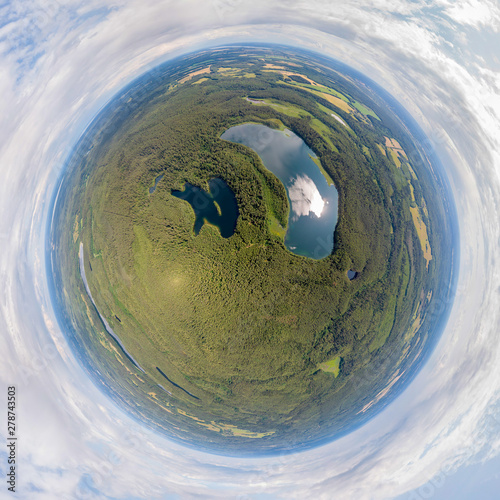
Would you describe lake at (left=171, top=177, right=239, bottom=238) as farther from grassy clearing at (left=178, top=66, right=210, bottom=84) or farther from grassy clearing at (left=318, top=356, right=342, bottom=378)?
grassy clearing at (left=318, top=356, right=342, bottom=378)

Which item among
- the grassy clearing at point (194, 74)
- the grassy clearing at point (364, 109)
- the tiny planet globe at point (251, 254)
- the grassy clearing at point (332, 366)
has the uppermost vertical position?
the grassy clearing at point (194, 74)

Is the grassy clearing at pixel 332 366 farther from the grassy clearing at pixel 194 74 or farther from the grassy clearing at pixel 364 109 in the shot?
the grassy clearing at pixel 194 74

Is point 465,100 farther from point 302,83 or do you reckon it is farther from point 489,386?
point 489,386

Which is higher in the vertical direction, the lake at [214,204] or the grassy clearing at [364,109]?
the grassy clearing at [364,109]

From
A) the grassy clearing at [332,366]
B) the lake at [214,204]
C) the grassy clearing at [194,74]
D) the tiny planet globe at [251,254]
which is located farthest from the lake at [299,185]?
the grassy clearing at [332,366]

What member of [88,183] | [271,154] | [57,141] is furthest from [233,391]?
[57,141]

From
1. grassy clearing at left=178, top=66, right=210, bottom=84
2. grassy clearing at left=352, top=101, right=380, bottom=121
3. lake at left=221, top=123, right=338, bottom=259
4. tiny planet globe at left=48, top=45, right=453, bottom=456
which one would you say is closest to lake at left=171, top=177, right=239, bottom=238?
tiny planet globe at left=48, top=45, right=453, bottom=456
